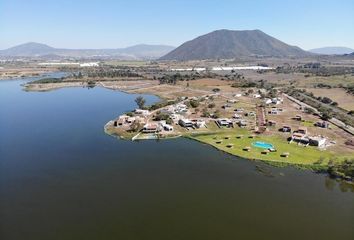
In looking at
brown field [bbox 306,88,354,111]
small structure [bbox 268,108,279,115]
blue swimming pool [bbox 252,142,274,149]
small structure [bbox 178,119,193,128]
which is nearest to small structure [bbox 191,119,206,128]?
small structure [bbox 178,119,193,128]

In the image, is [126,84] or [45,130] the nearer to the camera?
[45,130]

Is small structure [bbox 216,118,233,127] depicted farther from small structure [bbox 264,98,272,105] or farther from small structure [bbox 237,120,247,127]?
small structure [bbox 264,98,272,105]

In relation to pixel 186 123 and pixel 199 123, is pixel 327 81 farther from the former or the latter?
pixel 186 123

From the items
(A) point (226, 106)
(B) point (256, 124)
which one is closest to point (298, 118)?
(B) point (256, 124)

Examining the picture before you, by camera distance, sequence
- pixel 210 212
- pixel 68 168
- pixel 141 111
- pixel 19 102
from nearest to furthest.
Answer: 1. pixel 210 212
2. pixel 68 168
3. pixel 141 111
4. pixel 19 102

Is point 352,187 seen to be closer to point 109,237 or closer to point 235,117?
point 109,237

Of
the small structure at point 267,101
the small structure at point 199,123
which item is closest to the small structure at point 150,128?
the small structure at point 199,123

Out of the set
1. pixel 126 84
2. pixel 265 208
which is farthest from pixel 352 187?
pixel 126 84
